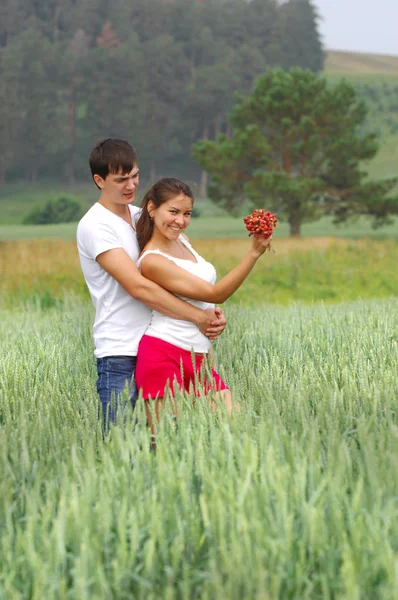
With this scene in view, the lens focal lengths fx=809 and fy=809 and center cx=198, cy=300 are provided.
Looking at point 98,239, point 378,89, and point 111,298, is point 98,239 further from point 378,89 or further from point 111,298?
point 378,89

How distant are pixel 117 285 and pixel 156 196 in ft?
1.44

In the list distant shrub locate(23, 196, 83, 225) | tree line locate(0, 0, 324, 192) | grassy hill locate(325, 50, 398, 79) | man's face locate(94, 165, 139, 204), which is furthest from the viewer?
grassy hill locate(325, 50, 398, 79)

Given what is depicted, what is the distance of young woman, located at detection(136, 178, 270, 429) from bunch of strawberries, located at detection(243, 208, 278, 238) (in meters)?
0.15

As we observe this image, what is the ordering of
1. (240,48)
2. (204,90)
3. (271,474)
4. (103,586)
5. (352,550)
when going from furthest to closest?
(240,48) < (204,90) < (271,474) < (352,550) < (103,586)

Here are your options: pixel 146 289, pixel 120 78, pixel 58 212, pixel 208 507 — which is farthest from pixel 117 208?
pixel 120 78

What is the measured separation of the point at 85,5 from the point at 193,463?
3141 inches

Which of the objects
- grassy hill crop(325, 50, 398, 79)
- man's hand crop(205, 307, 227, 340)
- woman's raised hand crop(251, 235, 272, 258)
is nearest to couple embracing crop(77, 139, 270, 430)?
man's hand crop(205, 307, 227, 340)

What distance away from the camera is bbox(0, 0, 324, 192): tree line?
62.7 m

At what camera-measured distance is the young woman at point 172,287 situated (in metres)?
3.53

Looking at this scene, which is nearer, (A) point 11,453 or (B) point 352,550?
(B) point 352,550

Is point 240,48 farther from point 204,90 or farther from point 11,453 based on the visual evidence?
point 11,453

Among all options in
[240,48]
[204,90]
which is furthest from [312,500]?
[240,48]

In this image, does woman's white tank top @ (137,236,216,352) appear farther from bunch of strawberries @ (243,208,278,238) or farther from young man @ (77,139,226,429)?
bunch of strawberries @ (243,208,278,238)

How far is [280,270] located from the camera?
55.2 feet
